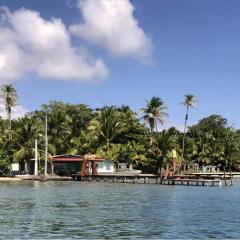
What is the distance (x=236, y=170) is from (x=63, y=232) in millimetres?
108722

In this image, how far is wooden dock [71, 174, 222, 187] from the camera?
83.0m

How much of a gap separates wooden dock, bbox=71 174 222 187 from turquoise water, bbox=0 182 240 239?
2958 centimetres

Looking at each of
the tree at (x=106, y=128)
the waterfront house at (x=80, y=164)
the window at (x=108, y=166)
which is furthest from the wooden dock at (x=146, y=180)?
the tree at (x=106, y=128)

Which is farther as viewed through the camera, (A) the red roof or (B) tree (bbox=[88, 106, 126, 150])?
(B) tree (bbox=[88, 106, 126, 150])

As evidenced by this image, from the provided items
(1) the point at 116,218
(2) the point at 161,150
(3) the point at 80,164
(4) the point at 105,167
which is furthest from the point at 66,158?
(1) the point at 116,218

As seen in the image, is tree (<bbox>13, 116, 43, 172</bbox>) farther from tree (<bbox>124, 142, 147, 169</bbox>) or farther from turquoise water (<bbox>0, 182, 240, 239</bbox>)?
turquoise water (<bbox>0, 182, 240, 239</bbox>)

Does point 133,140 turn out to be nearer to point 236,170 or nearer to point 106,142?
point 106,142

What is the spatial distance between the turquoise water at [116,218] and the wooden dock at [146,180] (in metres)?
29.6

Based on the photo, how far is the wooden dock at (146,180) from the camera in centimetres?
8296

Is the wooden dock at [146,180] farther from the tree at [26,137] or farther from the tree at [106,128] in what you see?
the tree at [106,128]

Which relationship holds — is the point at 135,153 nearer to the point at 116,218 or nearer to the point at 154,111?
the point at 154,111

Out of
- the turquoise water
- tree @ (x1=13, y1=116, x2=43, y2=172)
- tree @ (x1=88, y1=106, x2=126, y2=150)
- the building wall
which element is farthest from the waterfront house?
the turquoise water

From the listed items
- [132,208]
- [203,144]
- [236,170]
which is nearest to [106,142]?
[203,144]

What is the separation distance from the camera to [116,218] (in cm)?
3625
